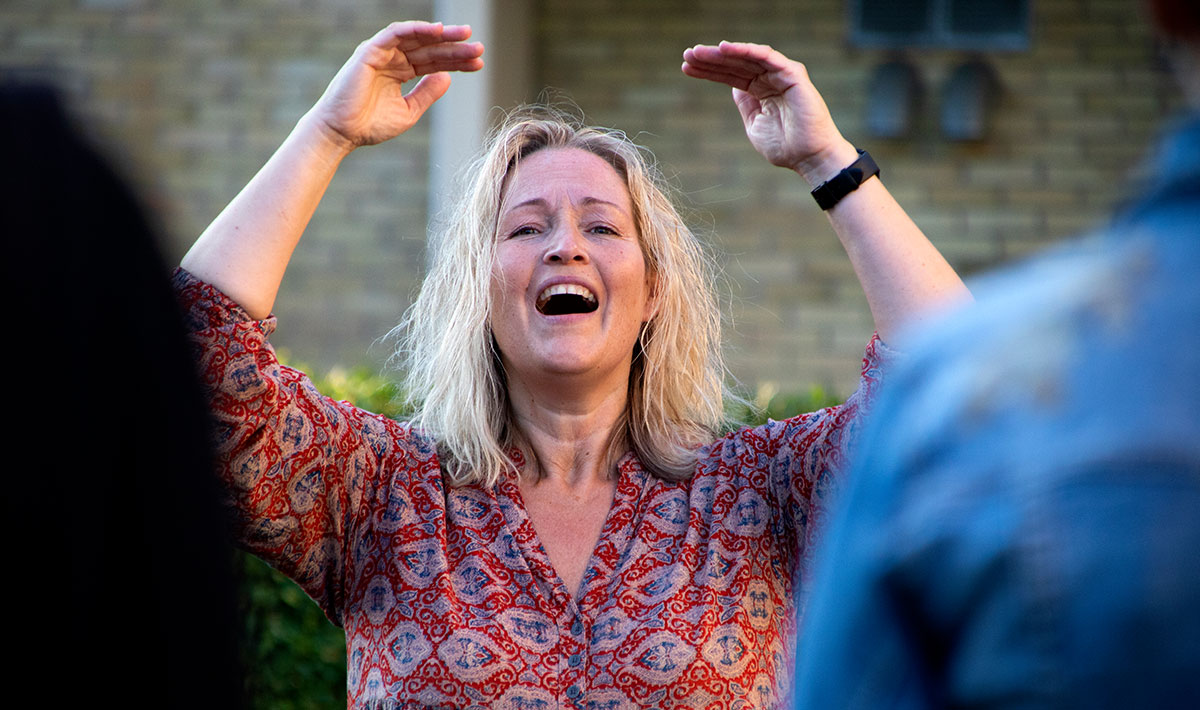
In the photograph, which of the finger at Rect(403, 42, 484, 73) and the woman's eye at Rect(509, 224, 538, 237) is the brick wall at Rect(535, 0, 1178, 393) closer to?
the woman's eye at Rect(509, 224, 538, 237)

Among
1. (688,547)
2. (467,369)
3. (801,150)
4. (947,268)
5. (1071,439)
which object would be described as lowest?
(688,547)

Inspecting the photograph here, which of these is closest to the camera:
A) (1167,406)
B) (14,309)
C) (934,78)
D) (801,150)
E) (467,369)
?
(1167,406)

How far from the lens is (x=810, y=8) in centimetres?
671

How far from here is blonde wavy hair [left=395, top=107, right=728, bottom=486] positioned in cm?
261

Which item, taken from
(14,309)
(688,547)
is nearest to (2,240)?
(14,309)

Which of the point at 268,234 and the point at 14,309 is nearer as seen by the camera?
the point at 14,309

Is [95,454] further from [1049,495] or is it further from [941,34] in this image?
[941,34]

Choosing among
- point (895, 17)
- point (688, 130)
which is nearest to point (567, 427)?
point (688, 130)

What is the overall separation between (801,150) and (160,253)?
1.67 m

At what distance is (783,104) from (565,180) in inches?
20.5

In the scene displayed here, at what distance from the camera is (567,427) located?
8.64ft

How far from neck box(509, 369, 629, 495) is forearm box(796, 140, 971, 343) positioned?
634mm

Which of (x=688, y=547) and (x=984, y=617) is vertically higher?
(x=984, y=617)

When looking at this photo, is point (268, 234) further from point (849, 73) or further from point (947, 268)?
point (849, 73)
